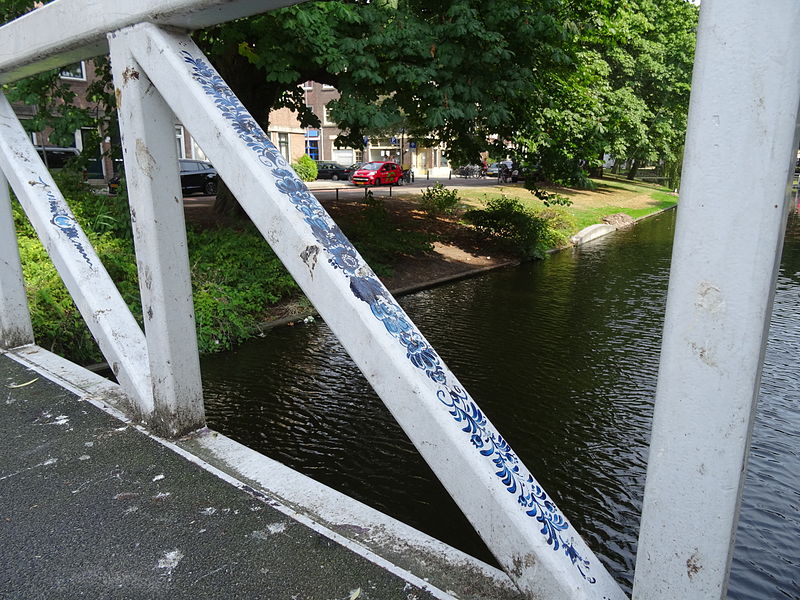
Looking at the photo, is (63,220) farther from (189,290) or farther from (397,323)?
(397,323)

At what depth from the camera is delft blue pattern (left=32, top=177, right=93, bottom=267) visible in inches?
148

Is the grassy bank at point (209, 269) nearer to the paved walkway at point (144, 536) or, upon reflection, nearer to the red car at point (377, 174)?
the paved walkway at point (144, 536)

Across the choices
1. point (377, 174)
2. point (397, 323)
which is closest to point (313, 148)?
point (377, 174)

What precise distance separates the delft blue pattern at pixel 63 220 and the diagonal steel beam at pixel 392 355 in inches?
61.4

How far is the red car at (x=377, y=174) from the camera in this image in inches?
1318

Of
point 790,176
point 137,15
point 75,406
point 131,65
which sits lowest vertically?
point 75,406

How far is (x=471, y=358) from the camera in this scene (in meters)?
7.21

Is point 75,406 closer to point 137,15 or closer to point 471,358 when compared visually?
→ point 137,15

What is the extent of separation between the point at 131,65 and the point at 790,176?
268 cm

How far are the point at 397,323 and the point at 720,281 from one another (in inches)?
41.6

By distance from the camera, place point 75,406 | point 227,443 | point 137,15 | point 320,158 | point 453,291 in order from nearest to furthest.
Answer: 1. point 137,15
2. point 227,443
3. point 75,406
4. point 453,291
5. point 320,158

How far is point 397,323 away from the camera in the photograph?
2141mm

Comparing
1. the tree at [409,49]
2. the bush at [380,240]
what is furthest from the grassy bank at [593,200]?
the tree at [409,49]

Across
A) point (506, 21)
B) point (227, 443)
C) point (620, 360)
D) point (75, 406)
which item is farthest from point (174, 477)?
Answer: point (506, 21)
